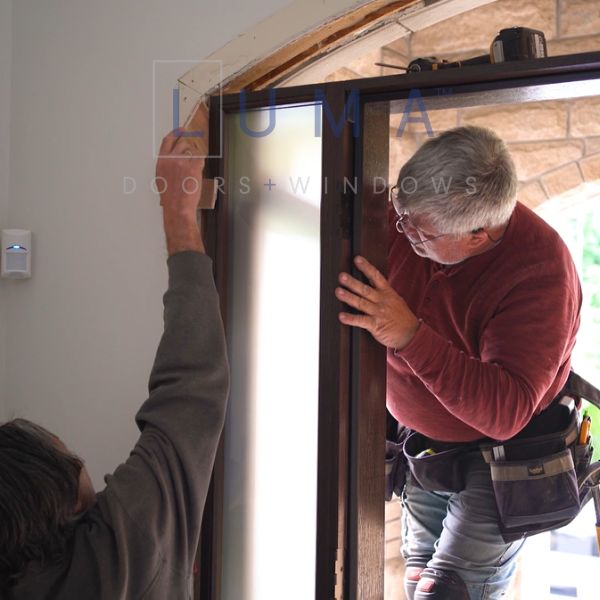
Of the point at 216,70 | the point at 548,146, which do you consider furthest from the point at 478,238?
the point at 548,146

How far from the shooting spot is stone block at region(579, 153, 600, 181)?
283 centimetres

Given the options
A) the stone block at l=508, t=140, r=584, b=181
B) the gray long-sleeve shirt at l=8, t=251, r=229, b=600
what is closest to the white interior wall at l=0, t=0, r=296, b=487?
the gray long-sleeve shirt at l=8, t=251, r=229, b=600

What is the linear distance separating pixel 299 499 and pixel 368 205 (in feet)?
1.86

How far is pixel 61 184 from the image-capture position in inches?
69.3

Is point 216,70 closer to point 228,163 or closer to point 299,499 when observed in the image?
point 228,163

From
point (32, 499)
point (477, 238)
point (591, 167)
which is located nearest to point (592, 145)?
point (591, 167)

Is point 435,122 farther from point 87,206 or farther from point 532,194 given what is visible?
point 87,206

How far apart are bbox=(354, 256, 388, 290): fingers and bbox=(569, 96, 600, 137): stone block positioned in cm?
169

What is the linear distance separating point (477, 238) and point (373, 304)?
1.46 feet

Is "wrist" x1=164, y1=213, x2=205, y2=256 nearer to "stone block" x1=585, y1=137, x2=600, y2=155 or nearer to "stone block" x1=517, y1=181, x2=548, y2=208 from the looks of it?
"stone block" x1=517, y1=181, x2=548, y2=208

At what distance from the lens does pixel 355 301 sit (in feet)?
4.72

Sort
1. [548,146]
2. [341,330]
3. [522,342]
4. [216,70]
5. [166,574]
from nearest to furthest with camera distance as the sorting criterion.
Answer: [166,574], [341,330], [216,70], [522,342], [548,146]

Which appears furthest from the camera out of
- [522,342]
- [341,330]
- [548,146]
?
[548,146]

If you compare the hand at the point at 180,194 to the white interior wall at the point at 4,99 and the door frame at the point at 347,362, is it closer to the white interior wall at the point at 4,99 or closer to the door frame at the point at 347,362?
the door frame at the point at 347,362
